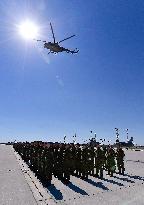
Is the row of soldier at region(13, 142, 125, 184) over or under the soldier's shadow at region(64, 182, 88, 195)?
over

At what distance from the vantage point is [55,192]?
33.9 ft

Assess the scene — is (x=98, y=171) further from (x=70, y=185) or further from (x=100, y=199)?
(x=100, y=199)

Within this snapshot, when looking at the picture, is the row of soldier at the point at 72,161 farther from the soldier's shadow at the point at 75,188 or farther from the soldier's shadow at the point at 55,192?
the soldier's shadow at the point at 55,192

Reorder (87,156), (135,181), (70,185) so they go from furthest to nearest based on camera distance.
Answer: (87,156) < (135,181) < (70,185)

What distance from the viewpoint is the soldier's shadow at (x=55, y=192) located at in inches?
373

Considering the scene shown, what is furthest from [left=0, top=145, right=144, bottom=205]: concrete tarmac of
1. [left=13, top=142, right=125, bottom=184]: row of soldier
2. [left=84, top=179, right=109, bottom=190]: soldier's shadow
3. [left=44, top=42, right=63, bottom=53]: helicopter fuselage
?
[left=44, top=42, right=63, bottom=53]: helicopter fuselage

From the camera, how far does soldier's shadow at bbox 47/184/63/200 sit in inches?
373

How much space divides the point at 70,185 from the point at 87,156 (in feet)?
9.01

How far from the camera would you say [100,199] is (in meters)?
9.16

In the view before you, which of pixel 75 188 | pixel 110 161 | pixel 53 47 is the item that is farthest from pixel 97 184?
pixel 53 47

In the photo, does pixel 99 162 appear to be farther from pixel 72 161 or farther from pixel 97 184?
pixel 97 184

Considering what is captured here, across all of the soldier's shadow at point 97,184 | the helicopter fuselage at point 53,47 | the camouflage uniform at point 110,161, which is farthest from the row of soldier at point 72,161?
the helicopter fuselage at point 53,47

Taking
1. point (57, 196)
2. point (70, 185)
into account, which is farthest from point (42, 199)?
point (70, 185)

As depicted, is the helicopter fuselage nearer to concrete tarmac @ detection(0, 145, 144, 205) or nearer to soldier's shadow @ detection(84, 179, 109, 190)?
concrete tarmac @ detection(0, 145, 144, 205)
